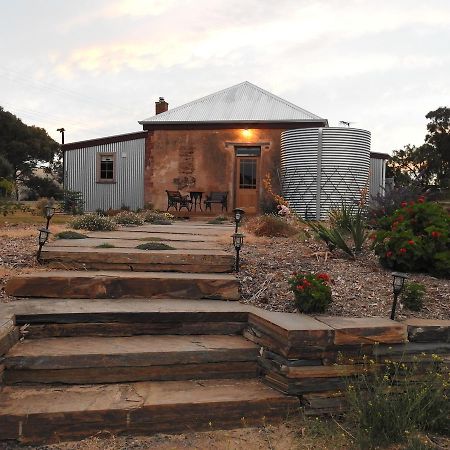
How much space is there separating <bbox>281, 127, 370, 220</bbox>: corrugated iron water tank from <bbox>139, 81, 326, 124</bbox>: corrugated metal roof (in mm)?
2386

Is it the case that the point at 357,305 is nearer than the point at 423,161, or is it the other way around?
the point at 357,305

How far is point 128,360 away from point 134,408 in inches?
15.9

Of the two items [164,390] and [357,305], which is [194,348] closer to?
[164,390]

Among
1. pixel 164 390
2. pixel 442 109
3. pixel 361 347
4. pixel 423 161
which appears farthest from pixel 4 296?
pixel 442 109

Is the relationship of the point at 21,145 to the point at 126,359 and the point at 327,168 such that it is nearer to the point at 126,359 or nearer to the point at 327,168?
the point at 327,168

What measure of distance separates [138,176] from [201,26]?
7.41m

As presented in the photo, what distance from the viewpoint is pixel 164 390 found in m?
2.93

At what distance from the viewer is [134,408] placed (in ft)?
8.77

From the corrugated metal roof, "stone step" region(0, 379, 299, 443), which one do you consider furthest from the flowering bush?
the corrugated metal roof

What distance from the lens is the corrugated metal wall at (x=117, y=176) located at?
1631cm

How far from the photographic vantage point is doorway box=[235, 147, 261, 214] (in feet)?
50.6

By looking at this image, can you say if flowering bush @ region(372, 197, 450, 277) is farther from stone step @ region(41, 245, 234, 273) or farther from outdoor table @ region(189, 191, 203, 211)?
outdoor table @ region(189, 191, 203, 211)

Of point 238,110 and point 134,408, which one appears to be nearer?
point 134,408

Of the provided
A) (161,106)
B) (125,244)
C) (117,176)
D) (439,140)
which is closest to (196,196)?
(117,176)
